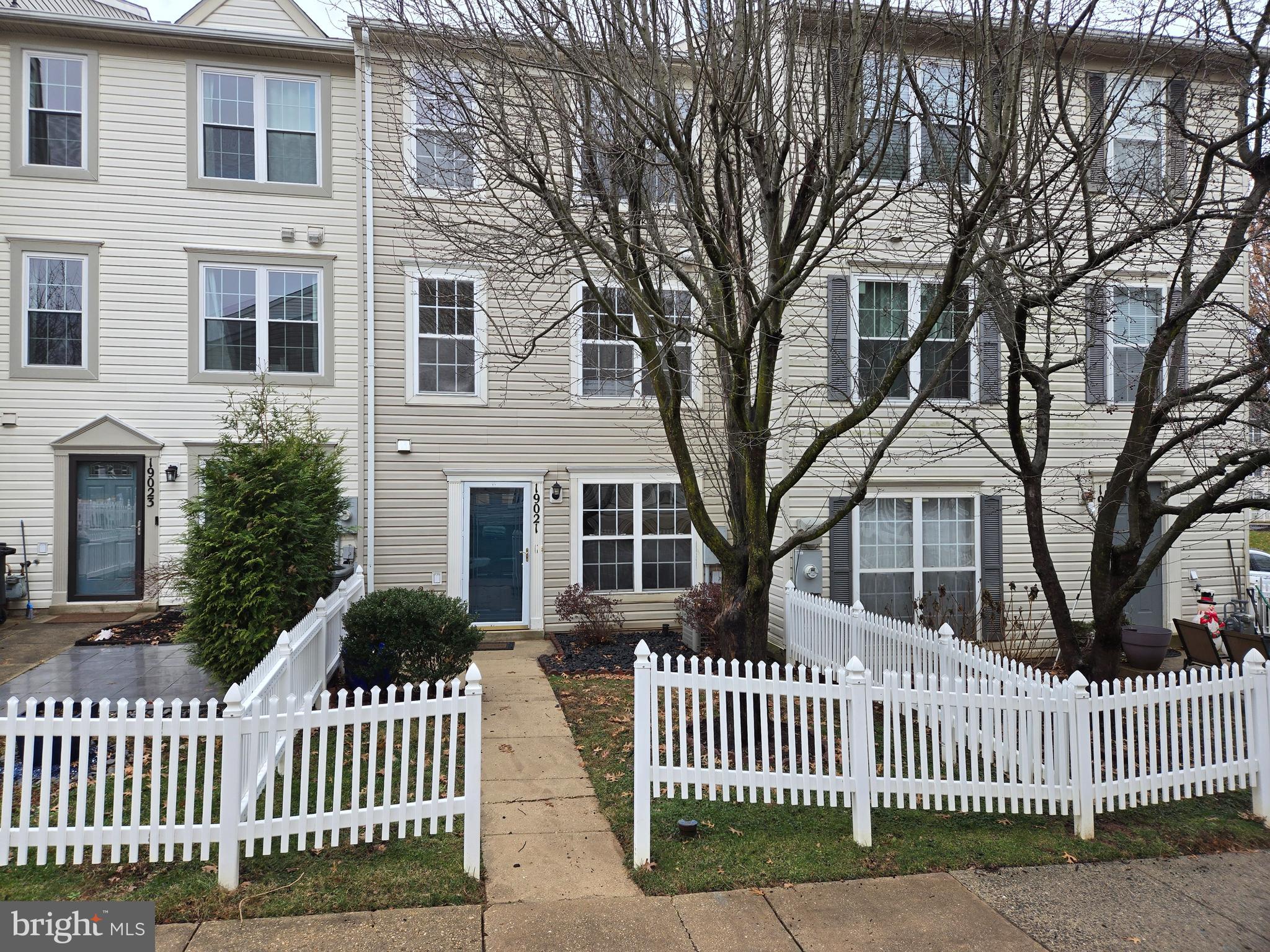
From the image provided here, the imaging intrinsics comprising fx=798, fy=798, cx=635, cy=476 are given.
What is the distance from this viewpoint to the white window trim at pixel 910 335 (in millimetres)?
9867

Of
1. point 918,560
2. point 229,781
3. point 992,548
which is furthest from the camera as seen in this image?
point 992,548

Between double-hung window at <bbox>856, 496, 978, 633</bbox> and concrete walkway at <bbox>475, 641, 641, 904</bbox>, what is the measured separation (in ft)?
15.7

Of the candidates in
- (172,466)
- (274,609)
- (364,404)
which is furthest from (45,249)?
(274,609)

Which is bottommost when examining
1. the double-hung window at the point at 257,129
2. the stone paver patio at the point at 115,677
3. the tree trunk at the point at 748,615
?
the stone paver patio at the point at 115,677

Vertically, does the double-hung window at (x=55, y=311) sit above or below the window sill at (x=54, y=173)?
below

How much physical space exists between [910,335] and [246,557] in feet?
24.9

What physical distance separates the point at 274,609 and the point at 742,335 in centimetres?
442

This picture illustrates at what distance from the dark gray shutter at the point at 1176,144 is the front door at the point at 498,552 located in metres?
8.10

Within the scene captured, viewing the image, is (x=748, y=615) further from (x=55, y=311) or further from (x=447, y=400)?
(x=55, y=311)

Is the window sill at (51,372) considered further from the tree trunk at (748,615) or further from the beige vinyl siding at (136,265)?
the tree trunk at (748,615)

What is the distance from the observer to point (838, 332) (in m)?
10.1

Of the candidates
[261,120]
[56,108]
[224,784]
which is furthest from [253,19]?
[224,784]

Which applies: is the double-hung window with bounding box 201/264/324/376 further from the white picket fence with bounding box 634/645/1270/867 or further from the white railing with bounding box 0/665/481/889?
the white picket fence with bounding box 634/645/1270/867

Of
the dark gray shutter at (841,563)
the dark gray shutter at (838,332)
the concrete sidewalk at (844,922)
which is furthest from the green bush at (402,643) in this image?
the dark gray shutter at (838,332)
